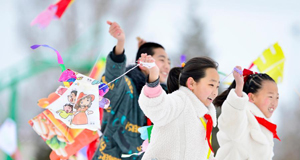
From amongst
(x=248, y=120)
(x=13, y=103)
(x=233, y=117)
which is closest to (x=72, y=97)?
(x=233, y=117)

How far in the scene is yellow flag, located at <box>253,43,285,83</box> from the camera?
10.7 ft

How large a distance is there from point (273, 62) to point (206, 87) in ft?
3.81

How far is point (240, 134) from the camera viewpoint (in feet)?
8.29

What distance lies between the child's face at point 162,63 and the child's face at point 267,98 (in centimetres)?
67

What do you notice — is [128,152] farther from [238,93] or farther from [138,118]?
[238,93]

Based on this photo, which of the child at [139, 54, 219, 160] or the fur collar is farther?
the fur collar

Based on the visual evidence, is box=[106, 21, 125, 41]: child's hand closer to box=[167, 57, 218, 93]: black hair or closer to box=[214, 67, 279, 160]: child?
box=[167, 57, 218, 93]: black hair

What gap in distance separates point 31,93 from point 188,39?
372 centimetres

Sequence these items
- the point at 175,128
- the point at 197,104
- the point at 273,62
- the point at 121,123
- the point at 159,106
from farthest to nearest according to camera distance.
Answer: the point at 273,62 → the point at 121,123 → the point at 197,104 → the point at 175,128 → the point at 159,106

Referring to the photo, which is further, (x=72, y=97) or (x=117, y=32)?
(x=117, y=32)

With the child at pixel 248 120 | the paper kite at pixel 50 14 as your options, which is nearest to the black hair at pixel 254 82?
the child at pixel 248 120

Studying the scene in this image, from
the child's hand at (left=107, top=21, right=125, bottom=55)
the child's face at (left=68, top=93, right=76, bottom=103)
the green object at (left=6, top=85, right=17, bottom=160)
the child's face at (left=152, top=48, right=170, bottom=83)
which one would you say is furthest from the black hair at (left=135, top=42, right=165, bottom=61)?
the green object at (left=6, top=85, right=17, bottom=160)

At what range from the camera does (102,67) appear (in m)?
3.76

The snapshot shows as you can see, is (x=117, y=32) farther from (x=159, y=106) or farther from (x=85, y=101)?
(x=159, y=106)
